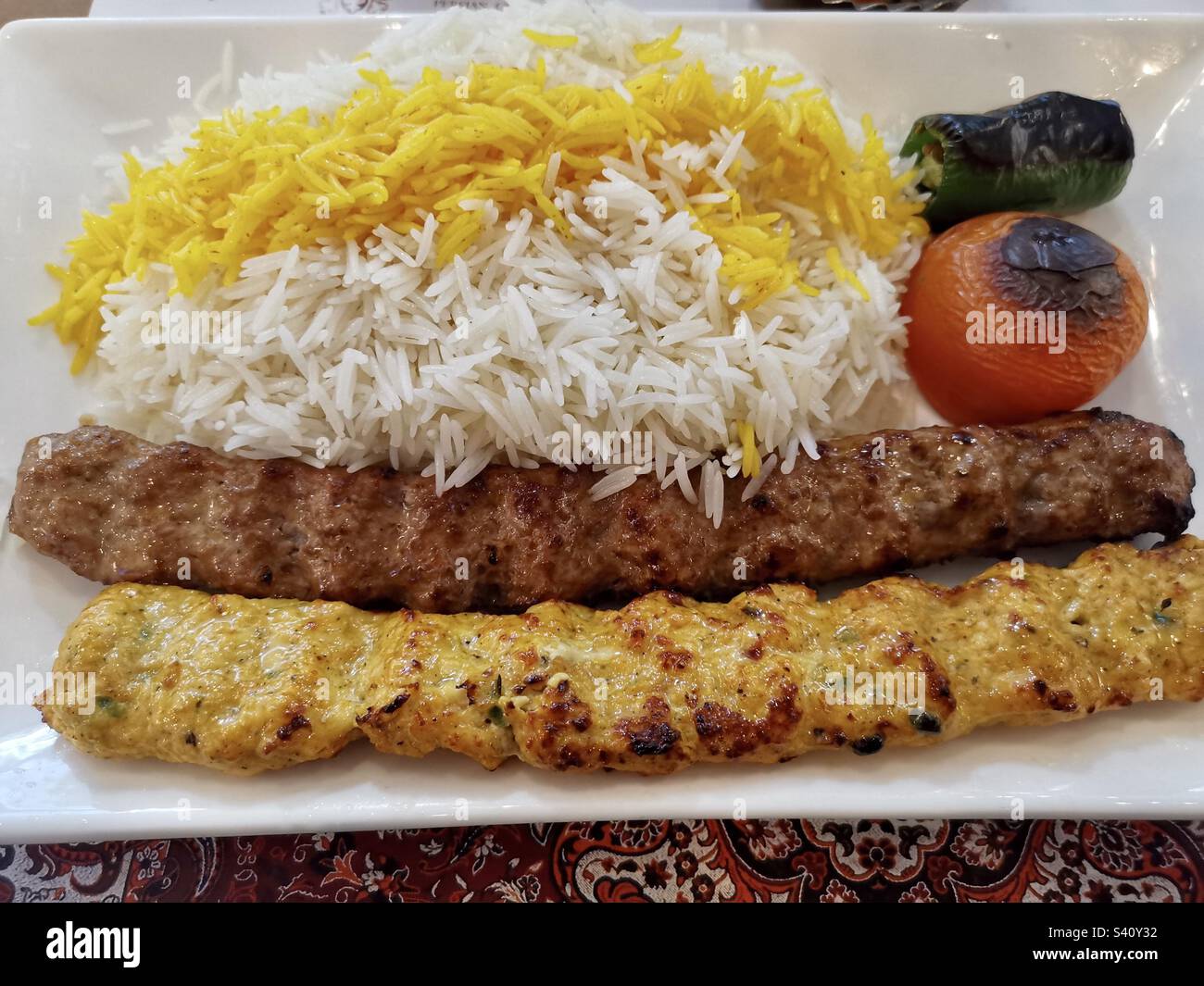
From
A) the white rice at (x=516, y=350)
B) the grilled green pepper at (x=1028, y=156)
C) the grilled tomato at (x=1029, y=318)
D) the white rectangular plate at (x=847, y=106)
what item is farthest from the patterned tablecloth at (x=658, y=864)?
the grilled green pepper at (x=1028, y=156)

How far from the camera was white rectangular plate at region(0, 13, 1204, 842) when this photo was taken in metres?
2.29

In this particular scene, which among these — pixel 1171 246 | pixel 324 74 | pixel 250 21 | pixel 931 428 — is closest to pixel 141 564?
pixel 324 74

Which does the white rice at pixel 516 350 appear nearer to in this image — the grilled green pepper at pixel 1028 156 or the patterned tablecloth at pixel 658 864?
the grilled green pepper at pixel 1028 156

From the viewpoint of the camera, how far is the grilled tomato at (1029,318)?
2830mm

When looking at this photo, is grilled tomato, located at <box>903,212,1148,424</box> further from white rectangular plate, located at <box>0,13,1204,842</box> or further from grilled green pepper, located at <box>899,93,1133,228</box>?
white rectangular plate, located at <box>0,13,1204,842</box>

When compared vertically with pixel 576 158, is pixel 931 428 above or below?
below

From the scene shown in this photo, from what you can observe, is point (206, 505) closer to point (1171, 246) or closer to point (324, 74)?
point (324, 74)

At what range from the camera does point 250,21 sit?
3.37m

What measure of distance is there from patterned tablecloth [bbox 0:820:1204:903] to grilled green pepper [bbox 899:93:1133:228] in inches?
95.2

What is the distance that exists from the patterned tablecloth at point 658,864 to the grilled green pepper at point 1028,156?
7.93 ft

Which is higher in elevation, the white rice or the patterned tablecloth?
the white rice

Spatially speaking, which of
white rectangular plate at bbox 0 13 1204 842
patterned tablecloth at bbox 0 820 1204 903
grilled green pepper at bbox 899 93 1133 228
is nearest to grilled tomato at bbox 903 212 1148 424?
grilled green pepper at bbox 899 93 1133 228

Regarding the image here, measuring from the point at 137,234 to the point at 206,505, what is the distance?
1.11m

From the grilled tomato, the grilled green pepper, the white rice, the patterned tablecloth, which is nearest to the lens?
the patterned tablecloth
